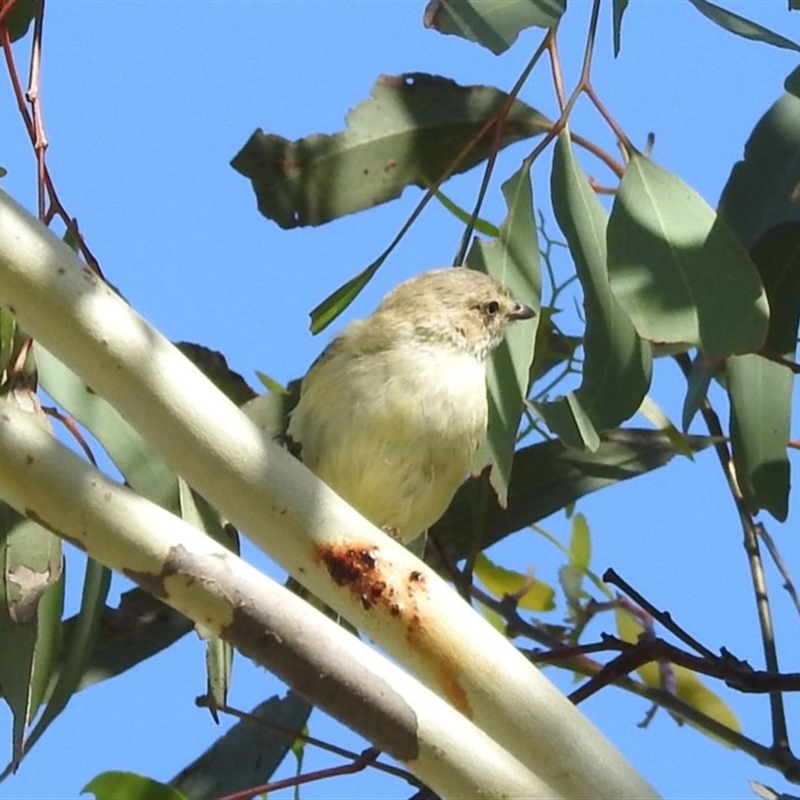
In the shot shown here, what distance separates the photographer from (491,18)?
2.63 m

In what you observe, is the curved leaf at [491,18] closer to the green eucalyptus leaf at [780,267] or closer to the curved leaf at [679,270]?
the curved leaf at [679,270]

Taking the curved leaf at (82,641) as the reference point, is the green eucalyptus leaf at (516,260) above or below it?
above

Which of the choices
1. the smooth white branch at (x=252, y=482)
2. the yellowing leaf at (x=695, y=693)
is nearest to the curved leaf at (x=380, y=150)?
the yellowing leaf at (x=695, y=693)

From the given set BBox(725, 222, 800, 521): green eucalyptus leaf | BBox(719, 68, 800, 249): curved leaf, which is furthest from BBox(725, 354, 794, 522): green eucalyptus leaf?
BBox(719, 68, 800, 249): curved leaf

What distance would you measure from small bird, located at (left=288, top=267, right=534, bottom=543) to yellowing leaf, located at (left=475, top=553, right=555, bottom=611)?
42cm

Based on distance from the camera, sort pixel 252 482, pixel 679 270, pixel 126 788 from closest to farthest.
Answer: pixel 252 482, pixel 126 788, pixel 679 270

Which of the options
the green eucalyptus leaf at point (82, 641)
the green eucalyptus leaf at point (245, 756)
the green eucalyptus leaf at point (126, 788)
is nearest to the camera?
the green eucalyptus leaf at point (126, 788)

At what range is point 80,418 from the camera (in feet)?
9.43

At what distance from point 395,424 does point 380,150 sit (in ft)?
1.80

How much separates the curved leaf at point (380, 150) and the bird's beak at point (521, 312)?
0.32m

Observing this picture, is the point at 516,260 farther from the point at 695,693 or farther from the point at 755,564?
the point at 695,693

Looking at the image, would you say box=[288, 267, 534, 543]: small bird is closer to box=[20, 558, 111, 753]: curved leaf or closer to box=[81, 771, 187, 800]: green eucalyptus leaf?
box=[20, 558, 111, 753]: curved leaf

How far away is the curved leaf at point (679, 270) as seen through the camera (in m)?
2.43

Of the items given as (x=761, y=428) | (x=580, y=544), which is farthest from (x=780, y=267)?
(x=580, y=544)
